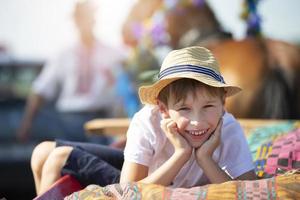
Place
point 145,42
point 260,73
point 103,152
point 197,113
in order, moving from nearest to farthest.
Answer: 1. point 197,113
2. point 103,152
3. point 260,73
4. point 145,42

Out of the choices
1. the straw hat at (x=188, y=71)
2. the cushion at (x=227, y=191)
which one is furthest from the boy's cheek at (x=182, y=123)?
the cushion at (x=227, y=191)

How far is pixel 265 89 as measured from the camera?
13.0 ft

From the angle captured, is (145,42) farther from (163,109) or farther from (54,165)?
(163,109)

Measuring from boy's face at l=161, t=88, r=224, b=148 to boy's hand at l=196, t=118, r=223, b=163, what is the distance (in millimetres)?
22

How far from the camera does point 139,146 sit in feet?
5.56

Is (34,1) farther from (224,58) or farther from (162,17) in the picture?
(224,58)

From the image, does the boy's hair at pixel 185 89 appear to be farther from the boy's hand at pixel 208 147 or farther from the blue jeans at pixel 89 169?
the blue jeans at pixel 89 169

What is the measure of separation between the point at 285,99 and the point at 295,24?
49 cm

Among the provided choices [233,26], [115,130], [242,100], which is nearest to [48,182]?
[115,130]

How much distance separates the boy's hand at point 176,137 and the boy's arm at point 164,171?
0.04 feet

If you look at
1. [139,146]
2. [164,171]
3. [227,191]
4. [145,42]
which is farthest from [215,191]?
[145,42]

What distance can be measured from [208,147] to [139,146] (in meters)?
0.19

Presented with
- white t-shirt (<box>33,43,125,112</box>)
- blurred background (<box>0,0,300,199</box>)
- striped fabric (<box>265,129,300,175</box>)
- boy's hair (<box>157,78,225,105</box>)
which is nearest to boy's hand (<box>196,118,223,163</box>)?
boy's hair (<box>157,78,225,105</box>)

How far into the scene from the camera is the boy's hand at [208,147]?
163 centimetres
